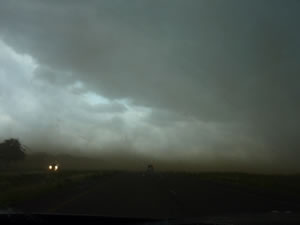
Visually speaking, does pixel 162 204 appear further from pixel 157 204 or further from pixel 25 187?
pixel 25 187

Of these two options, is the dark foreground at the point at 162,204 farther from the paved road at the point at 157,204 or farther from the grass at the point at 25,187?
the grass at the point at 25,187

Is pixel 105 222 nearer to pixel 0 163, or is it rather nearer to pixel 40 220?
pixel 40 220

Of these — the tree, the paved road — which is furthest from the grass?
the tree

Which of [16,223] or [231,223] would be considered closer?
[231,223]

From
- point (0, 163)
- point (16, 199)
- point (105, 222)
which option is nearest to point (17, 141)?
point (0, 163)

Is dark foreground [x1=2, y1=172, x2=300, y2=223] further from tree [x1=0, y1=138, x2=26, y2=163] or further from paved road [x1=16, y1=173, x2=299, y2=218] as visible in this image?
tree [x1=0, y1=138, x2=26, y2=163]

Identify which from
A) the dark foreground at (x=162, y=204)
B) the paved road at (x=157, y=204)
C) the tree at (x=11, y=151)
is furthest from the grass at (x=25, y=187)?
the tree at (x=11, y=151)

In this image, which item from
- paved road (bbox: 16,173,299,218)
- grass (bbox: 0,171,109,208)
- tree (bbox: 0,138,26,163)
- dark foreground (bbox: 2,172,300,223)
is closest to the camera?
dark foreground (bbox: 2,172,300,223)

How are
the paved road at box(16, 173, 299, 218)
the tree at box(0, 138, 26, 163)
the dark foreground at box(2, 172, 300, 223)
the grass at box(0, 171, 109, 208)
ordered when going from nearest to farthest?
the dark foreground at box(2, 172, 300, 223), the paved road at box(16, 173, 299, 218), the grass at box(0, 171, 109, 208), the tree at box(0, 138, 26, 163)

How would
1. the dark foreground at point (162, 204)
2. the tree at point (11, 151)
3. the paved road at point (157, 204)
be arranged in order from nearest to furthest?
the dark foreground at point (162, 204) < the paved road at point (157, 204) < the tree at point (11, 151)

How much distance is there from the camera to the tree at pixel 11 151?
133625 millimetres

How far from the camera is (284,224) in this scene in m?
5.08

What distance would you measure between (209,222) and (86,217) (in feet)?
6.43

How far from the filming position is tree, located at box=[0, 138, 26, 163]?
438ft
